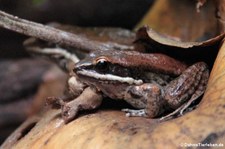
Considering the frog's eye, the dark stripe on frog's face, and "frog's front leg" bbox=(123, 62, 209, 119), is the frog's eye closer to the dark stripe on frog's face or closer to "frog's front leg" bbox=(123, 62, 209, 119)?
the dark stripe on frog's face

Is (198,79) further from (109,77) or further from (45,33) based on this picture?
(45,33)

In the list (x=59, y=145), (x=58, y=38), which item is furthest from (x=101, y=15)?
(x=59, y=145)

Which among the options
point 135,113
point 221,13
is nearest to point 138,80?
point 135,113

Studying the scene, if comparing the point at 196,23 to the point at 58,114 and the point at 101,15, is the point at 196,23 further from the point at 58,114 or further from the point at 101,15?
the point at 101,15

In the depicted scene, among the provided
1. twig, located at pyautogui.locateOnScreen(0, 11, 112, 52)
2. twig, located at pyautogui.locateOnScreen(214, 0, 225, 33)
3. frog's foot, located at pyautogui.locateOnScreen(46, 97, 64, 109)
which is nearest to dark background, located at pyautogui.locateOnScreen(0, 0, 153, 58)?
twig, located at pyautogui.locateOnScreen(0, 11, 112, 52)

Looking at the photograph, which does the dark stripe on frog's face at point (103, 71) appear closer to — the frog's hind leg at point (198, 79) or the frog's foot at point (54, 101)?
the frog's foot at point (54, 101)

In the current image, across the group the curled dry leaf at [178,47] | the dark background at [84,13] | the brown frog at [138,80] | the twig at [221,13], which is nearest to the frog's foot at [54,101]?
the brown frog at [138,80]
